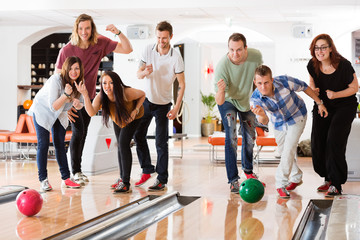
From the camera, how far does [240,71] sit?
15.6 ft

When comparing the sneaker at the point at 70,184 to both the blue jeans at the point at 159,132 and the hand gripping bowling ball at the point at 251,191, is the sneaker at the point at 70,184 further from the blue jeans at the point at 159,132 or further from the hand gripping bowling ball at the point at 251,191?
the hand gripping bowling ball at the point at 251,191

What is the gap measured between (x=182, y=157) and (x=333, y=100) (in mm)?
4494

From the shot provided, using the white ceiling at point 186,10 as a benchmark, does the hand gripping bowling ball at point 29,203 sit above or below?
below

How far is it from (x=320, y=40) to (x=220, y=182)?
6.33 ft

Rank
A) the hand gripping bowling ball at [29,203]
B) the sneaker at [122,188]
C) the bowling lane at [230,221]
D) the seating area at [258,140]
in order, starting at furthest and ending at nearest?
the seating area at [258,140], the sneaker at [122,188], the hand gripping bowling ball at [29,203], the bowling lane at [230,221]

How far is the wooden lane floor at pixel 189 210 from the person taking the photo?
10.7 feet

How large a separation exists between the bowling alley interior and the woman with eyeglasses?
0.84ft

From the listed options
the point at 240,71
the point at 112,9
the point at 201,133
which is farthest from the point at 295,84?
the point at 201,133

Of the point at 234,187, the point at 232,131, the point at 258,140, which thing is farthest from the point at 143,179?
the point at 258,140

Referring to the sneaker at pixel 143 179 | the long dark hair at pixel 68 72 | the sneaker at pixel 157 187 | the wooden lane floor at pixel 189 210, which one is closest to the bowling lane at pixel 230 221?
the wooden lane floor at pixel 189 210

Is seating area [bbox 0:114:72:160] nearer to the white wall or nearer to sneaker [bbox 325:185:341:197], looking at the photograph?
the white wall

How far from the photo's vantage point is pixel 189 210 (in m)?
3.98

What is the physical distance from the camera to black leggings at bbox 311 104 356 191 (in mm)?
4500

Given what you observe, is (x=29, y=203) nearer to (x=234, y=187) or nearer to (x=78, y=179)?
(x=78, y=179)
